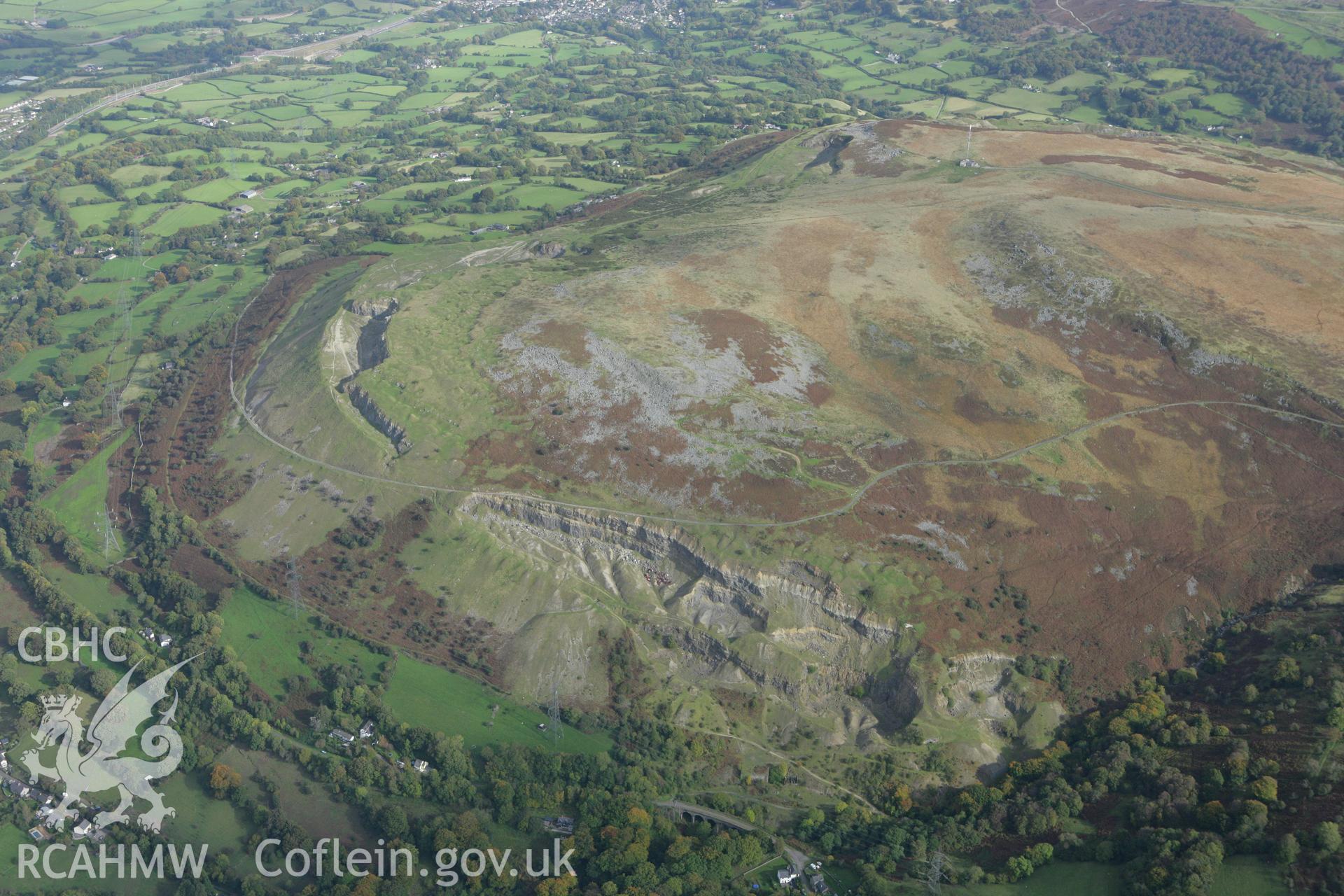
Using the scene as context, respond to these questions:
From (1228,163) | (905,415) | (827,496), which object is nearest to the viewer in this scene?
(827,496)

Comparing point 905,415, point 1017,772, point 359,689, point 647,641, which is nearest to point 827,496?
point 905,415

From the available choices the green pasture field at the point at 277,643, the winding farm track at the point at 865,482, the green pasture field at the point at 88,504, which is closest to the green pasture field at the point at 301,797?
the green pasture field at the point at 277,643

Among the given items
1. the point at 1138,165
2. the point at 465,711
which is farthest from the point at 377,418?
the point at 1138,165

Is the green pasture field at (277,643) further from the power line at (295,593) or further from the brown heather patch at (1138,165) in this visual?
the brown heather patch at (1138,165)

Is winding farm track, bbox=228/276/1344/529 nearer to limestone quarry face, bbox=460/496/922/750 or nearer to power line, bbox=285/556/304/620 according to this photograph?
limestone quarry face, bbox=460/496/922/750

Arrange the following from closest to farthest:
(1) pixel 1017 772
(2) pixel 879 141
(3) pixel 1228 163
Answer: (1) pixel 1017 772, (3) pixel 1228 163, (2) pixel 879 141


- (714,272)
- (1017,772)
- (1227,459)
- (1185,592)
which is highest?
(714,272)

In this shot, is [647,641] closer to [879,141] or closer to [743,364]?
[743,364]

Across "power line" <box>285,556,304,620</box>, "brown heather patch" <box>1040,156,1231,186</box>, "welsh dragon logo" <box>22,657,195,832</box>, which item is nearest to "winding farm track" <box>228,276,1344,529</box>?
"power line" <box>285,556,304,620</box>
